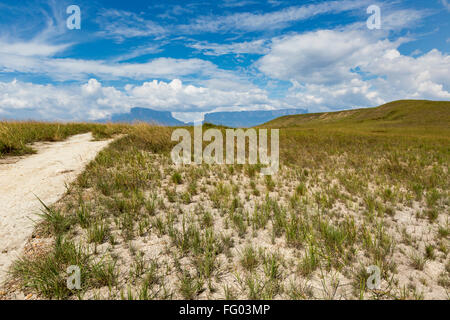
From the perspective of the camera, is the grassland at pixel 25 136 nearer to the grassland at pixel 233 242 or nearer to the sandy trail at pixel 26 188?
the sandy trail at pixel 26 188

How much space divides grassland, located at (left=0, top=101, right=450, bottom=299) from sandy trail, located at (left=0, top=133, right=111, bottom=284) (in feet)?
1.07

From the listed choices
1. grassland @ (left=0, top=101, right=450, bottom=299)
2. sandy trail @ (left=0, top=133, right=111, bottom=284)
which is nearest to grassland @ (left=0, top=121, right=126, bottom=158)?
sandy trail @ (left=0, top=133, right=111, bottom=284)

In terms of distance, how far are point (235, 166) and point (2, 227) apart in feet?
26.9

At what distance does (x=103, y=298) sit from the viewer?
9.89 feet

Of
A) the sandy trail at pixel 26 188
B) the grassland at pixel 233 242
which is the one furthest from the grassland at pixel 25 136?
the grassland at pixel 233 242

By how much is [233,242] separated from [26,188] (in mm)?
6551

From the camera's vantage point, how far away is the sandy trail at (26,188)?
4129mm

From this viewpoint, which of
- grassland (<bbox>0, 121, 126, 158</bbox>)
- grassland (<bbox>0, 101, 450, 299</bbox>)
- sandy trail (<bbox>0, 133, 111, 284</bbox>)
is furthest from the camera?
grassland (<bbox>0, 121, 126, 158</bbox>)

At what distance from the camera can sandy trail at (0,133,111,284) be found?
4.13 m

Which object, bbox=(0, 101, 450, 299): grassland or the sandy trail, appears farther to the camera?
the sandy trail

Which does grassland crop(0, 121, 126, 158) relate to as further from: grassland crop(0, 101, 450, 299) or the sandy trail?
grassland crop(0, 101, 450, 299)

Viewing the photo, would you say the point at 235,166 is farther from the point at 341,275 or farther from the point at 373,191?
the point at 341,275

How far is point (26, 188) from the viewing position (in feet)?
21.1
